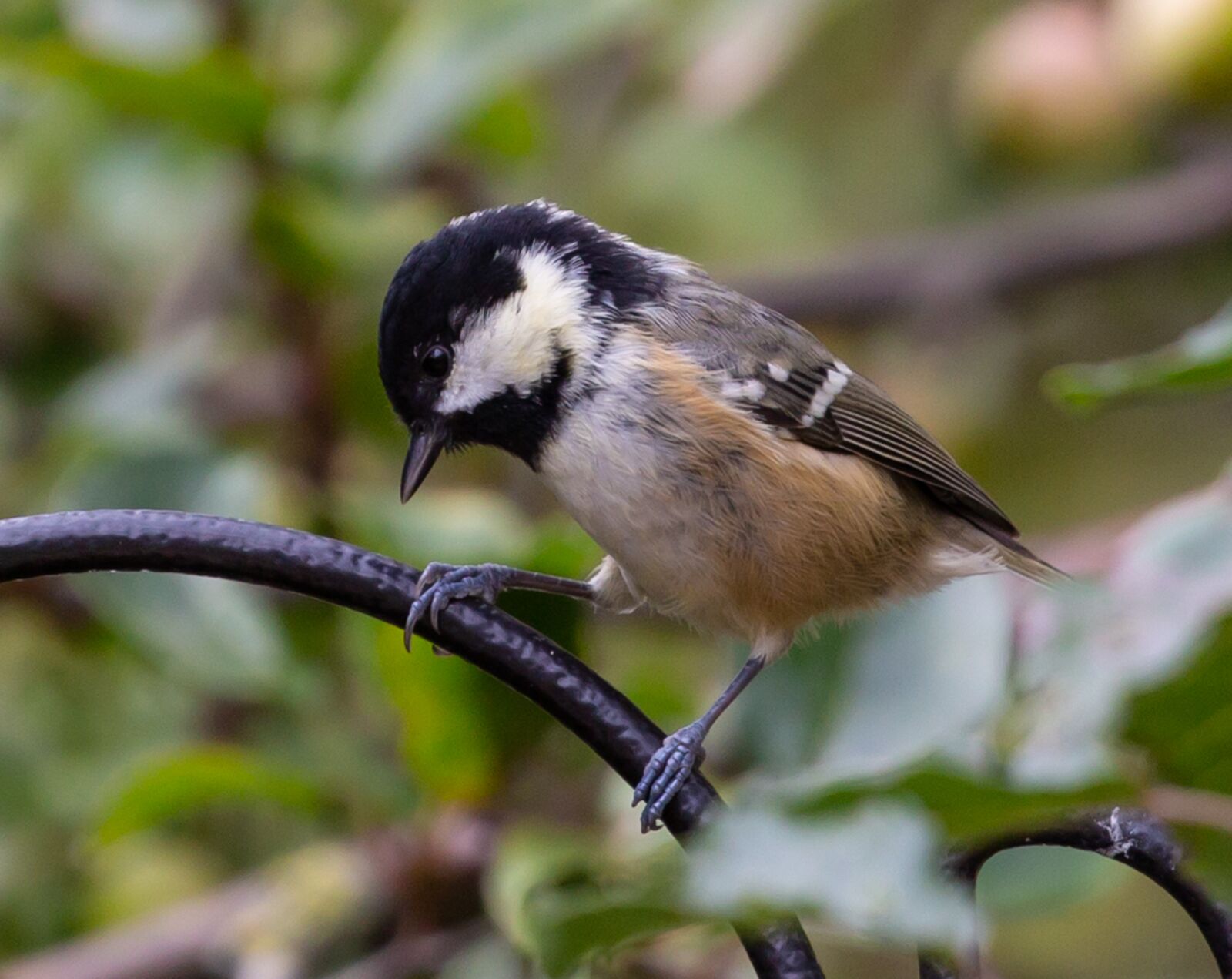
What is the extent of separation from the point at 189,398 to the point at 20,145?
42cm

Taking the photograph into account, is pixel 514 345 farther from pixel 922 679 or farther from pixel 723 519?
pixel 922 679

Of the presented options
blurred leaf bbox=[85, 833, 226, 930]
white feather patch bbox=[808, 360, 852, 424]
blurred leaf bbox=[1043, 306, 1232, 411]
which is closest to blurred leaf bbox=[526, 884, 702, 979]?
blurred leaf bbox=[1043, 306, 1232, 411]

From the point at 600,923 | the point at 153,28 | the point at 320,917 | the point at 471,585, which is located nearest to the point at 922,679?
the point at 471,585

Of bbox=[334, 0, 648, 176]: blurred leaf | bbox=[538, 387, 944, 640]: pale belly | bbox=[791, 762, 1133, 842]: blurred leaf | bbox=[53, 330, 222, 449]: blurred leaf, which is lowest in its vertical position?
bbox=[791, 762, 1133, 842]: blurred leaf

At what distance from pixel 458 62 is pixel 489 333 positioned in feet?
1.77

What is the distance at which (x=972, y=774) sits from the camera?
0.64 meters

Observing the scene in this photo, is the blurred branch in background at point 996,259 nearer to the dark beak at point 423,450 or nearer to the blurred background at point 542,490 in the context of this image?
the blurred background at point 542,490

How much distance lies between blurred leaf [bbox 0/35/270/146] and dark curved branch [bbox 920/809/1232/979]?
1303 millimetres

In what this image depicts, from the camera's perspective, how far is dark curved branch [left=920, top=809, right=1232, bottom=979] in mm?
912

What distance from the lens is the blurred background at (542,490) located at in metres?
1.14

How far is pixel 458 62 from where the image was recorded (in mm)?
1840

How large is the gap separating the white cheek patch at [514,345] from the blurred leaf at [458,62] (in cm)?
44

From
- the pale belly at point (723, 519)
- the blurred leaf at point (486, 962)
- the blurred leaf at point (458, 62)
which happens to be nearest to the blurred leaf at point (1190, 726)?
the pale belly at point (723, 519)

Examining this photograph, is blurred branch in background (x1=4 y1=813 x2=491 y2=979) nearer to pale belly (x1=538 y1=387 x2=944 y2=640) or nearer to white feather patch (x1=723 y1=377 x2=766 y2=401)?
pale belly (x1=538 y1=387 x2=944 y2=640)
